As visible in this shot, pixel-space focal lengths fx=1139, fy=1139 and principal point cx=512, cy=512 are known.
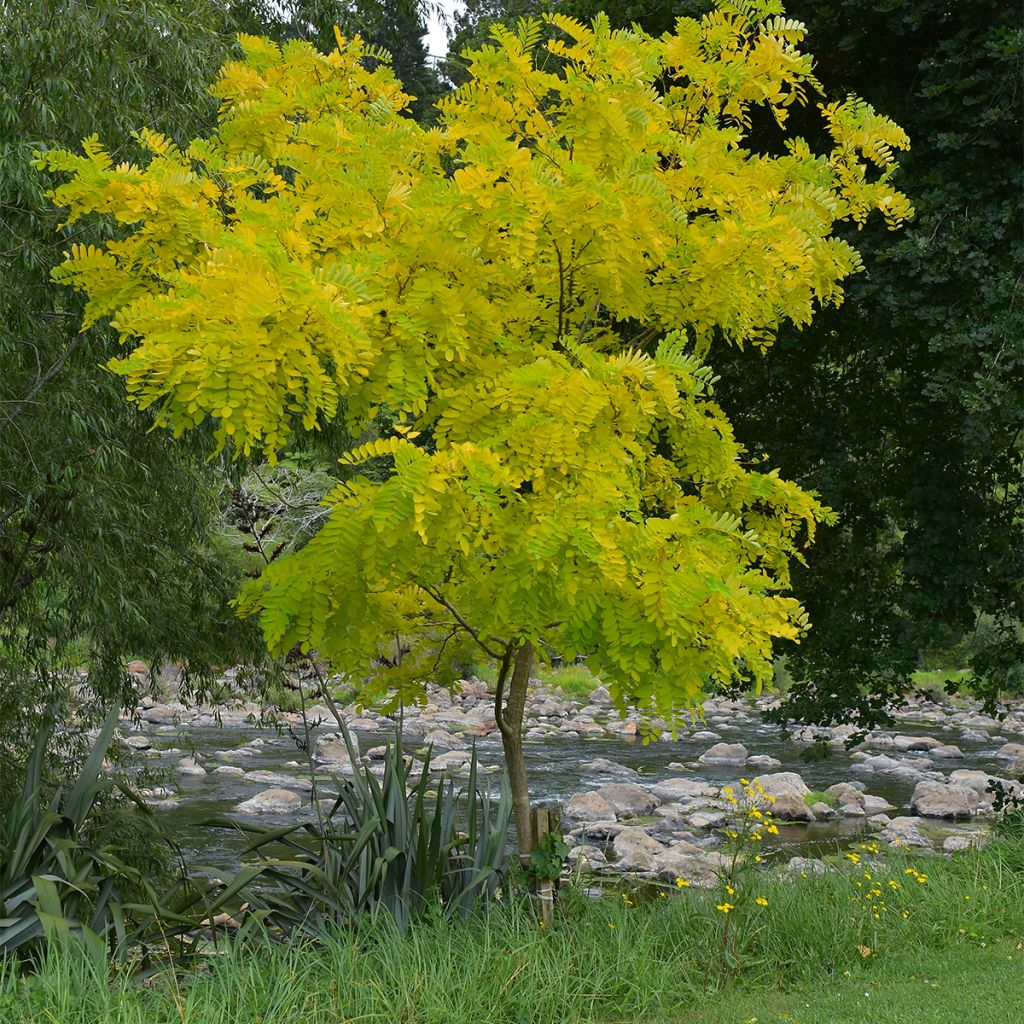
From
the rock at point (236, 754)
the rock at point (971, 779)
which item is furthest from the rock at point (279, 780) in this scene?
the rock at point (971, 779)

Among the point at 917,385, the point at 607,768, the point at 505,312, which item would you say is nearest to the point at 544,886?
the point at 505,312

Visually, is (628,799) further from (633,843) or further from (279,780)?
(279,780)

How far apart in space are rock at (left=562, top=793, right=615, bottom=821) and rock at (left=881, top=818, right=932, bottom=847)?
2883 millimetres

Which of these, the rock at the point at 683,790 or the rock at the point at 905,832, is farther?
the rock at the point at 683,790

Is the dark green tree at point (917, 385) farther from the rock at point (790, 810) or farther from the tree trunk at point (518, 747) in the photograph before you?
the rock at point (790, 810)

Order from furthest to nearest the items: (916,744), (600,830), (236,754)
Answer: (916,744), (236,754), (600,830)

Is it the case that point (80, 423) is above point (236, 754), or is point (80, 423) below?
above

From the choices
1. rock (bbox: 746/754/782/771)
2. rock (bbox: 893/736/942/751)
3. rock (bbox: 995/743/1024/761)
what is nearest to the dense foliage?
rock (bbox: 746/754/782/771)

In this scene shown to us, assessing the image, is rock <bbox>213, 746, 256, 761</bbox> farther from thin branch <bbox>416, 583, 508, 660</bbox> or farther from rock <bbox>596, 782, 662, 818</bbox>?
thin branch <bbox>416, 583, 508, 660</bbox>

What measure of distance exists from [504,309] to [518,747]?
2114 millimetres

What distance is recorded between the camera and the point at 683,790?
13984 mm

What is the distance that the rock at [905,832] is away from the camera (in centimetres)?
1130

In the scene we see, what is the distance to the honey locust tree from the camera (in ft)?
13.5

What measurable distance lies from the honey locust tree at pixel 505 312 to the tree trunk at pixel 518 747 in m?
0.02
